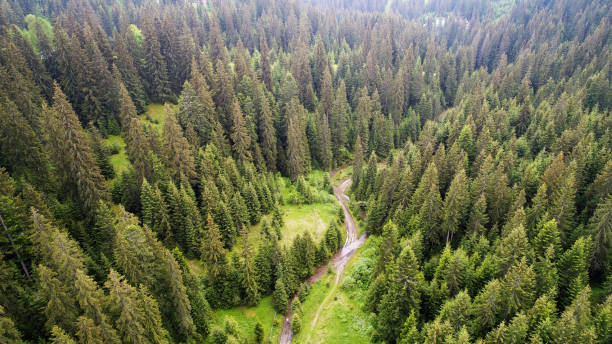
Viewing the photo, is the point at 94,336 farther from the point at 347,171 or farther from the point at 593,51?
the point at 593,51


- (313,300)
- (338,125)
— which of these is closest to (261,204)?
(313,300)

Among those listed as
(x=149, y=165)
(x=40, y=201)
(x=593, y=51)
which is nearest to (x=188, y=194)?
(x=149, y=165)

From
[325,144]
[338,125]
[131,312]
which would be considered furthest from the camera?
[338,125]

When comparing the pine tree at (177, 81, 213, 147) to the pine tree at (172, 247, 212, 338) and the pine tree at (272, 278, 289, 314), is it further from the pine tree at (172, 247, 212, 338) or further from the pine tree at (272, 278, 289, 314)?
the pine tree at (272, 278, 289, 314)

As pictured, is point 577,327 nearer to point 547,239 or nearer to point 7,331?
point 547,239

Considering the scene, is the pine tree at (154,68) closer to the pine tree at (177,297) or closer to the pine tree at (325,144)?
the pine tree at (325,144)

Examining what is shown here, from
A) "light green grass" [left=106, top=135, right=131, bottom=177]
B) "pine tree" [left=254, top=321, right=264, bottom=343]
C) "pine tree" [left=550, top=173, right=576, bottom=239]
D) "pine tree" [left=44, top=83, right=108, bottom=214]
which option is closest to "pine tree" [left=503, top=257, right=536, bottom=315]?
"pine tree" [left=550, top=173, right=576, bottom=239]

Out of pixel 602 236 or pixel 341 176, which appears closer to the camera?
pixel 602 236
